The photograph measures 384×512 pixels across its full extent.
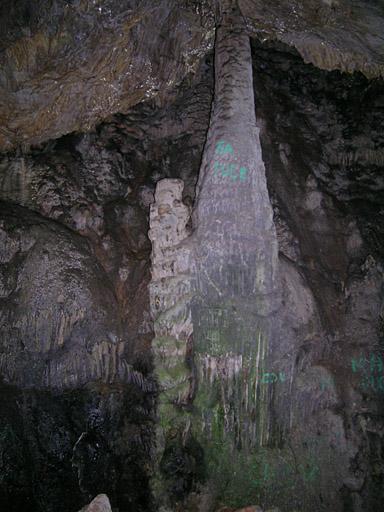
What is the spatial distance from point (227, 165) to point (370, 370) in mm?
2041

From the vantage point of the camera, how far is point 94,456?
378cm

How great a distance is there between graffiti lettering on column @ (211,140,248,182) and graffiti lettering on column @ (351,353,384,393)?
179 centimetres

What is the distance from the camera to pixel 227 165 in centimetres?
335

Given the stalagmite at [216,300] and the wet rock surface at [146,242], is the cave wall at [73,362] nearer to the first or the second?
the wet rock surface at [146,242]

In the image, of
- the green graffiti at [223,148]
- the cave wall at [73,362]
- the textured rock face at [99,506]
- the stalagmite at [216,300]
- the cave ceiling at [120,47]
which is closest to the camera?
the textured rock face at [99,506]

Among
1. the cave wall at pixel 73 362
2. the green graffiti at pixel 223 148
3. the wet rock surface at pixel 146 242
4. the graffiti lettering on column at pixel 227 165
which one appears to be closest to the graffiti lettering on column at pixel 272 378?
the wet rock surface at pixel 146 242

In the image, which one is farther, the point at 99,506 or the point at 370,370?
Result: the point at 370,370

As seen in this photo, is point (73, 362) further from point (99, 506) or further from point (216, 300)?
point (216, 300)

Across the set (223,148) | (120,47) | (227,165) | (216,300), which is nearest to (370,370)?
(216,300)

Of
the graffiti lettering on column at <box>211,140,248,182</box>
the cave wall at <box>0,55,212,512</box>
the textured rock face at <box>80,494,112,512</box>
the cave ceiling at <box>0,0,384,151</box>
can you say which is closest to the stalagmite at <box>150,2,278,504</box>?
the graffiti lettering on column at <box>211,140,248,182</box>

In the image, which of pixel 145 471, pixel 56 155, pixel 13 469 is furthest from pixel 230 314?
pixel 56 155

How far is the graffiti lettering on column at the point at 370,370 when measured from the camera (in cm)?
359

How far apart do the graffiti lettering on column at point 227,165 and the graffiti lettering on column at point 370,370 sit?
5.88 ft

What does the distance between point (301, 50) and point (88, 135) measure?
8.05 feet
